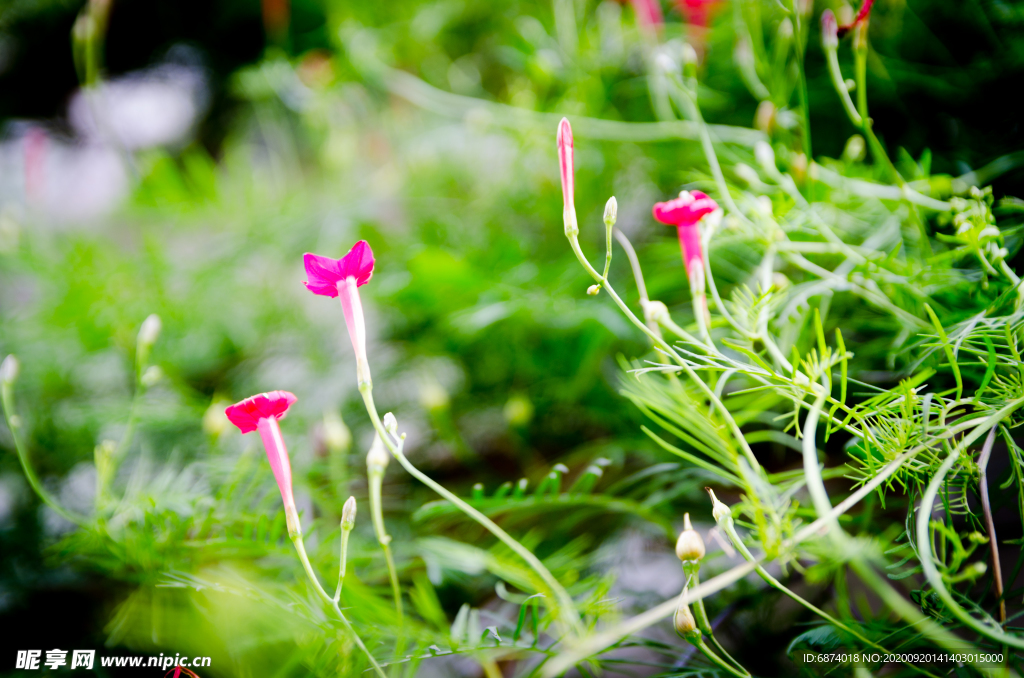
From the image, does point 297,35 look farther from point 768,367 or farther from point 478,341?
point 768,367

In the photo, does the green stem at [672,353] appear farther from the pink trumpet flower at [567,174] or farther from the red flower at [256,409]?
the red flower at [256,409]

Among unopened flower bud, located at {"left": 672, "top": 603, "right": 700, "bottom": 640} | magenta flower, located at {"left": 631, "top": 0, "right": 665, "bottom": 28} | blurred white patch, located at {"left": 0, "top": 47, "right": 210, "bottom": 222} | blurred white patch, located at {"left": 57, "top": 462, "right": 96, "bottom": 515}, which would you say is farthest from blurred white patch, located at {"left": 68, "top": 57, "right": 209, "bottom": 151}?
unopened flower bud, located at {"left": 672, "top": 603, "right": 700, "bottom": 640}

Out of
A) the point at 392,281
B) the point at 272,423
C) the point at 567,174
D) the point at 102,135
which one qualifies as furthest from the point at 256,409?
the point at 102,135

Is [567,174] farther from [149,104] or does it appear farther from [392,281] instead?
[149,104]

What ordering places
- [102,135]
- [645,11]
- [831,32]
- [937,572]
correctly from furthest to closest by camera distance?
[102,135] < [645,11] < [831,32] < [937,572]

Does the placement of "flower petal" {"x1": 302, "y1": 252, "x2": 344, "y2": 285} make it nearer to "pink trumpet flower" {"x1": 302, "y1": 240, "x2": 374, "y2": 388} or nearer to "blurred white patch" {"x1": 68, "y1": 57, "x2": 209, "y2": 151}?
"pink trumpet flower" {"x1": 302, "y1": 240, "x2": 374, "y2": 388}

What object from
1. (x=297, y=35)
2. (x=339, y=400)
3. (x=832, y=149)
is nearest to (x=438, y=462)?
(x=339, y=400)

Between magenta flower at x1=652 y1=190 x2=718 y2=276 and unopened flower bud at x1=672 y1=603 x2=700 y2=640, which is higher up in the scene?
magenta flower at x1=652 y1=190 x2=718 y2=276
